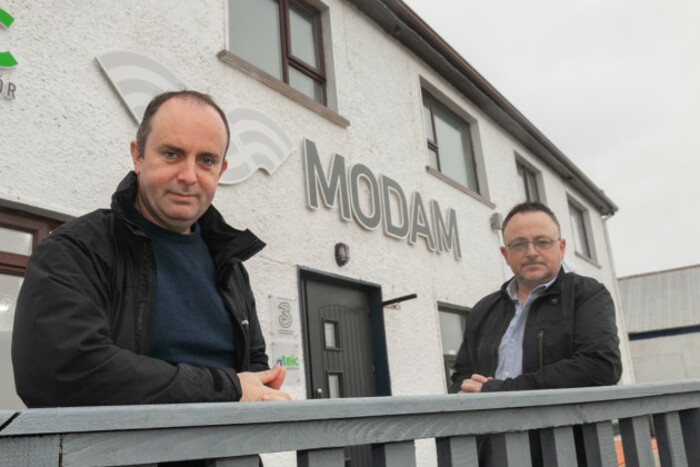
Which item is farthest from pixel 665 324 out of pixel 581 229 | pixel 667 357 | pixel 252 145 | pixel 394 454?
pixel 394 454

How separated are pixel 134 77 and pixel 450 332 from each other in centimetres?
485

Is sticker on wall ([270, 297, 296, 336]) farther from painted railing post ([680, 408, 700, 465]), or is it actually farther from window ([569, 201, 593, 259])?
window ([569, 201, 593, 259])

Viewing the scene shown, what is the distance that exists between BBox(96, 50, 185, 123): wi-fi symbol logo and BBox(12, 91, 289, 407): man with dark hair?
2597mm

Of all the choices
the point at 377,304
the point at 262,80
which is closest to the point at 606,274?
the point at 377,304

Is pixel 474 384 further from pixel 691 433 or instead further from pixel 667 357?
pixel 667 357

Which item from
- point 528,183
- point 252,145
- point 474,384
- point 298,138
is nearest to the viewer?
point 474,384

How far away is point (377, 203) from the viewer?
630cm

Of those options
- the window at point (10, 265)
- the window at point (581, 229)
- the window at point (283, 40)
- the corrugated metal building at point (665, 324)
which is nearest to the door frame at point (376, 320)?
the window at point (283, 40)

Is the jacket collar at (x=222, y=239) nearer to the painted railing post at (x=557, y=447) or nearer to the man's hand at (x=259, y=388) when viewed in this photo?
the man's hand at (x=259, y=388)

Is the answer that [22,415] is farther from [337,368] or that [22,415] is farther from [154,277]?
[337,368]

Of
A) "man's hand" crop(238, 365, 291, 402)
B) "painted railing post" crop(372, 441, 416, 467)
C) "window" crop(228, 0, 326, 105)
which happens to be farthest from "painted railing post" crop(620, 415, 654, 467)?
"window" crop(228, 0, 326, 105)

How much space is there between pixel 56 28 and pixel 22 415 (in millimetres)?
3540

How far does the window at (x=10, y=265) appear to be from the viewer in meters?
3.02

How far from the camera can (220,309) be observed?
1550mm
